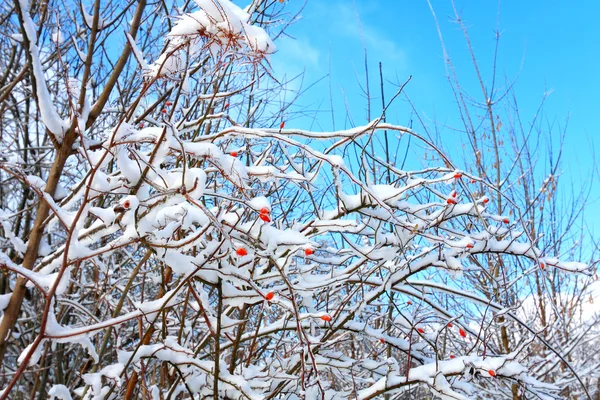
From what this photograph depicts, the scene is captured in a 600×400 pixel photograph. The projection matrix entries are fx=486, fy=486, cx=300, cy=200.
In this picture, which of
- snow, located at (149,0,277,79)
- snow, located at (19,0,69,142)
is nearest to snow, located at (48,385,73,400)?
snow, located at (19,0,69,142)

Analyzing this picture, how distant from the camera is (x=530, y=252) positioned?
1.96 meters

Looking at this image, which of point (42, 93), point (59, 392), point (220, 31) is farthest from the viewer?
point (59, 392)

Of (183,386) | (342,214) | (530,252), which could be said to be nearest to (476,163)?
(530,252)

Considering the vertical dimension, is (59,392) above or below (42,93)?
below

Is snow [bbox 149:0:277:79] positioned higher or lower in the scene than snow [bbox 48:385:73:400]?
higher

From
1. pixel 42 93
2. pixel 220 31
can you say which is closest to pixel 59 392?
pixel 42 93

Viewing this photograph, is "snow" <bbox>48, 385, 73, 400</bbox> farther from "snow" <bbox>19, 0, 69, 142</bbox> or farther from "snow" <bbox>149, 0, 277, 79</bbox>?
"snow" <bbox>149, 0, 277, 79</bbox>

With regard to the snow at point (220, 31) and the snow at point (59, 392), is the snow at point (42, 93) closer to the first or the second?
the snow at point (220, 31)

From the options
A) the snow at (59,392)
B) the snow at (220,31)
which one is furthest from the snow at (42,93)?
the snow at (59,392)

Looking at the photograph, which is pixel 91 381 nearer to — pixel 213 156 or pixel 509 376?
pixel 213 156

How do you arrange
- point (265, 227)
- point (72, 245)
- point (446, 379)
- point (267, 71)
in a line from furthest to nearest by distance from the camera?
point (446, 379) < point (265, 227) < point (267, 71) < point (72, 245)

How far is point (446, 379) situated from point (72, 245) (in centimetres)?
150

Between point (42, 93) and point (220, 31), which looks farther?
point (42, 93)

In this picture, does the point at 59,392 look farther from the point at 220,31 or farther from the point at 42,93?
the point at 220,31
